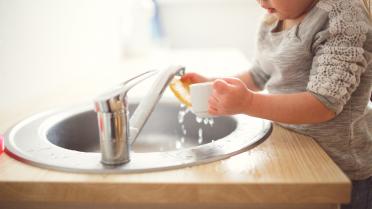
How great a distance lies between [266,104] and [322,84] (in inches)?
3.7

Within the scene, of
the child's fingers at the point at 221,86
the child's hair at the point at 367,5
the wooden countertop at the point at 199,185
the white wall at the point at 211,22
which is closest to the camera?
the wooden countertop at the point at 199,185

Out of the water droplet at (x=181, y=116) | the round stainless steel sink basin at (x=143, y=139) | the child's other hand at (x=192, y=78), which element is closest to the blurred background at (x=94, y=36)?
the round stainless steel sink basin at (x=143, y=139)

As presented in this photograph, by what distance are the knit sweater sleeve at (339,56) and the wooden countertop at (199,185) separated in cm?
11

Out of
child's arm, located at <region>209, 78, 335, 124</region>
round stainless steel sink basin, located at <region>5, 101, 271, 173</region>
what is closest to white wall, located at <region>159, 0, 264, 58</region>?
round stainless steel sink basin, located at <region>5, 101, 271, 173</region>

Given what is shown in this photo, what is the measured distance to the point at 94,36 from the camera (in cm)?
170

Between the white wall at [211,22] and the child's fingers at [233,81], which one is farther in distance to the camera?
the white wall at [211,22]

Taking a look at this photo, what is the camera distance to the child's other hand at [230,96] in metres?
0.68

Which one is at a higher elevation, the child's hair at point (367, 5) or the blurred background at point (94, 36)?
the child's hair at point (367, 5)

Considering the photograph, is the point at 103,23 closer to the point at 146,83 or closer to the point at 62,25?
the point at 62,25

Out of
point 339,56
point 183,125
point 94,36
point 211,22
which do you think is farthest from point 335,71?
point 211,22

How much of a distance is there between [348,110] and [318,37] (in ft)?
0.50

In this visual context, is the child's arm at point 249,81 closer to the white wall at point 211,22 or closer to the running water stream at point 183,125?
the running water stream at point 183,125

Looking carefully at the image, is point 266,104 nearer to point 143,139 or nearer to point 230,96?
point 230,96

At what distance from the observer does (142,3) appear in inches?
89.4
